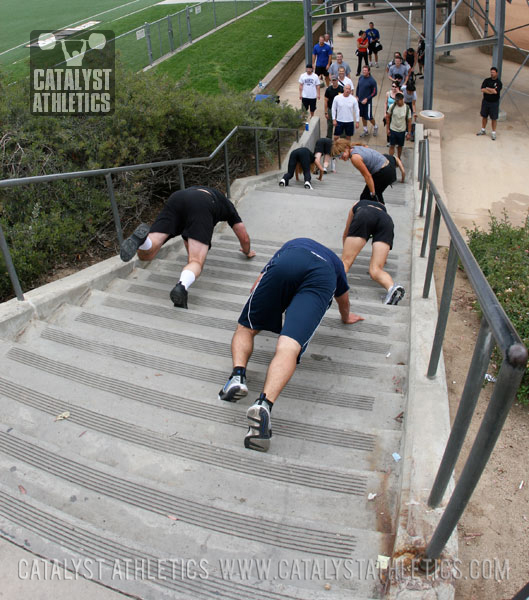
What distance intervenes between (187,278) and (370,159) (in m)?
3.10

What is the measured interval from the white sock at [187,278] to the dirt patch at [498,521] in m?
2.19

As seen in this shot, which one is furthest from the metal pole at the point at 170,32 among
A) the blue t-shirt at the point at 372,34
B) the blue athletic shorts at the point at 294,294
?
the blue athletic shorts at the point at 294,294

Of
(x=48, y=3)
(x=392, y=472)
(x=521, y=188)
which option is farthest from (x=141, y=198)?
(x=48, y=3)

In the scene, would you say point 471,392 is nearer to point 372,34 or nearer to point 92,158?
point 92,158

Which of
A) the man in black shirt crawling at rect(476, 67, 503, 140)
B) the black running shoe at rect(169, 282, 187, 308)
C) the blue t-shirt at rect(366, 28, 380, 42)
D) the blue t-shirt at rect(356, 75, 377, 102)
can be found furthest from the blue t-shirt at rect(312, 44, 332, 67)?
the black running shoe at rect(169, 282, 187, 308)

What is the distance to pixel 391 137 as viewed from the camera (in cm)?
1041

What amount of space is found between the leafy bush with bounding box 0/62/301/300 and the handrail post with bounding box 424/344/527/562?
4.00 m

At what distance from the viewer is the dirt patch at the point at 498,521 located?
2678 millimetres

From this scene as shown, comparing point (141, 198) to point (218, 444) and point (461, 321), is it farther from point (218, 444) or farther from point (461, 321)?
point (218, 444)

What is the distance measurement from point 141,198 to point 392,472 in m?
5.41

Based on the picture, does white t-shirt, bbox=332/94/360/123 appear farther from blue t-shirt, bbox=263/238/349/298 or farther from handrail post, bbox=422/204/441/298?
blue t-shirt, bbox=263/238/349/298

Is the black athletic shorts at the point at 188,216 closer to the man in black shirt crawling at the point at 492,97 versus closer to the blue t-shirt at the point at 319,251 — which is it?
the blue t-shirt at the point at 319,251

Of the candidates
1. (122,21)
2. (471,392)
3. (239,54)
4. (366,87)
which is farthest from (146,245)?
(122,21)

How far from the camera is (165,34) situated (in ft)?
62.0
